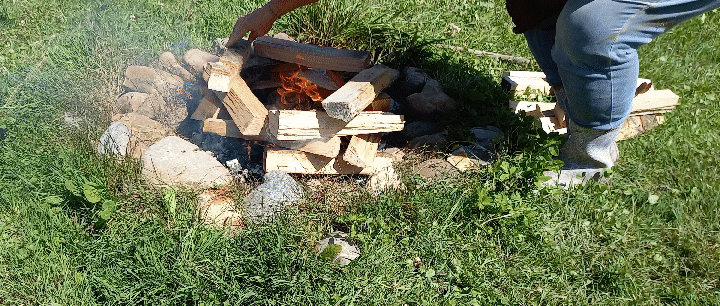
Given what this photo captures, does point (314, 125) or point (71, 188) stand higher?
point (314, 125)

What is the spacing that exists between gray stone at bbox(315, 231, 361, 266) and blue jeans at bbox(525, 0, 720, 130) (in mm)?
1508

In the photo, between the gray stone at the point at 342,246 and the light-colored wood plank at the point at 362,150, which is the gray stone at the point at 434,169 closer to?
the light-colored wood plank at the point at 362,150

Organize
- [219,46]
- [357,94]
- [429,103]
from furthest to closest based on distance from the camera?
[219,46]
[429,103]
[357,94]

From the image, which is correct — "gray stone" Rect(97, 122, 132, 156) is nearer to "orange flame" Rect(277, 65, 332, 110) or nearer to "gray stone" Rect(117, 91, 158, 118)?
"gray stone" Rect(117, 91, 158, 118)

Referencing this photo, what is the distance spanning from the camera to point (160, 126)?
12.9ft

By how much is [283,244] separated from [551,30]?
7.28ft

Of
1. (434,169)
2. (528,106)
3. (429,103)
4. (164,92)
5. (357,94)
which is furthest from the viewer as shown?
(528,106)

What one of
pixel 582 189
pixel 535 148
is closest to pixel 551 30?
pixel 535 148

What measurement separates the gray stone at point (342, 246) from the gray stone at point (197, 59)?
5.45ft

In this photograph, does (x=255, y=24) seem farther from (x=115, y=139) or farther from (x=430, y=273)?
(x=430, y=273)

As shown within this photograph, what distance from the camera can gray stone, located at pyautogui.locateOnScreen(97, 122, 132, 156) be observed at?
11.7 ft

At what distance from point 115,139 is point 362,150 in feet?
5.07

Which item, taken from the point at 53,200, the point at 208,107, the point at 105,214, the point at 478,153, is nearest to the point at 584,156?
the point at 478,153

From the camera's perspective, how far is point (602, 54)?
3021mm
